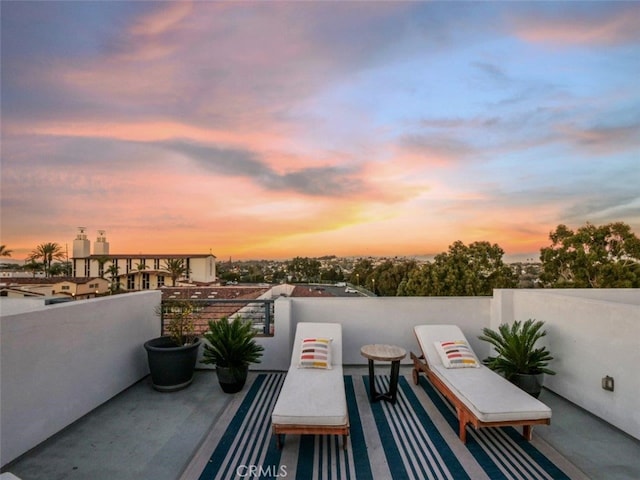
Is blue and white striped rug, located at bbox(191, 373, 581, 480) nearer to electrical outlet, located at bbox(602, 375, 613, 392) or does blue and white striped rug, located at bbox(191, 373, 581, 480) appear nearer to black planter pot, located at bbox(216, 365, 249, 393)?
black planter pot, located at bbox(216, 365, 249, 393)

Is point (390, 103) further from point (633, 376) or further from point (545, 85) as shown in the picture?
point (633, 376)

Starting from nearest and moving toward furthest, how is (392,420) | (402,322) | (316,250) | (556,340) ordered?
(392,420) → (556,340) → (402,322) → (316,250)

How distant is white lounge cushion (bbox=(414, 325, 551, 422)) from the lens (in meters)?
3.43

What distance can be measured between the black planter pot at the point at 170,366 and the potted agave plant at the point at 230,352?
32 cm

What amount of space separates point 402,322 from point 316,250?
42.0ft

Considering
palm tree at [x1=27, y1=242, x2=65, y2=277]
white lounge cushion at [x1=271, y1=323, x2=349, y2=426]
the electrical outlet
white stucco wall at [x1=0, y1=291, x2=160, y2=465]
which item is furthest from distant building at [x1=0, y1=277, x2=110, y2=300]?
the electrical outlet

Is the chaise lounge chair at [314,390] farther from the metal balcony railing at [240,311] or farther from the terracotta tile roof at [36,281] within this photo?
the terracotta tile roof at [36,281]

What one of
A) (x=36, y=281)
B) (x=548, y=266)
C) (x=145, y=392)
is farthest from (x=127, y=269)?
(x=548, y=266)

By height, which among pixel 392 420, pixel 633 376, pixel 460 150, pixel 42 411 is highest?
pixel 460 150

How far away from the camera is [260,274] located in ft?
88.1

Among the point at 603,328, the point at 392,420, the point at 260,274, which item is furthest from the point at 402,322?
the point at 260,274

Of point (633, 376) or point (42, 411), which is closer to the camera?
point (42, 411)

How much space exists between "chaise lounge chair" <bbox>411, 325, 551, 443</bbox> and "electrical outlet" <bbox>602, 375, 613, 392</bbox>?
3.81 feet

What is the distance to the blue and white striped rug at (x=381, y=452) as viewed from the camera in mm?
3109
